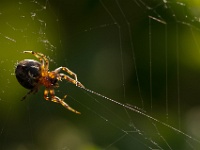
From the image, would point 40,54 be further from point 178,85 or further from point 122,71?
point 178,85

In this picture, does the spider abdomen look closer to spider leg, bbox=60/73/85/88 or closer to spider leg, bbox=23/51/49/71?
spider leg, bbox=23/51/49/71

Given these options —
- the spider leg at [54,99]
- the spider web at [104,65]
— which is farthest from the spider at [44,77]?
the spider web at [104,65]

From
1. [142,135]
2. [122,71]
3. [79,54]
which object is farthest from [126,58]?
[142,135]

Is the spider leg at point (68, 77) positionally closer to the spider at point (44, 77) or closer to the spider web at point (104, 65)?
the spider at point (44, 77)

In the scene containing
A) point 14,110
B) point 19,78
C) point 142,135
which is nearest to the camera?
point 19,78

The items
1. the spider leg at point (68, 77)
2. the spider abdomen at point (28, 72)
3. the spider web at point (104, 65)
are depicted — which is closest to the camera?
the spider abdomen at point (28, 72)

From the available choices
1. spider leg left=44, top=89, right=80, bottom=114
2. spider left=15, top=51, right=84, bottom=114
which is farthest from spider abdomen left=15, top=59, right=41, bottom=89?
spider leg left=44, top=89, right=80, bottom=114
